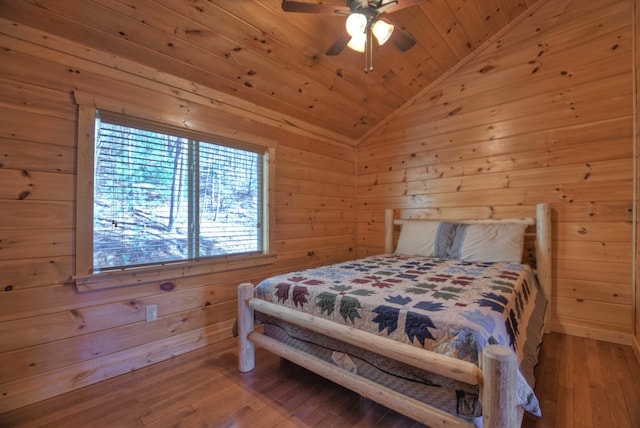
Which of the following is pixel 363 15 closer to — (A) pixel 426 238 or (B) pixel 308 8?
(B) pixel 308 8

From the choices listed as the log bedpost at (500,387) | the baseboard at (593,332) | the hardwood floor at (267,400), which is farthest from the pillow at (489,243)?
the log bedpost at (500,387)

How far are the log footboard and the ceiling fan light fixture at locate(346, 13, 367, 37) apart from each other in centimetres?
169

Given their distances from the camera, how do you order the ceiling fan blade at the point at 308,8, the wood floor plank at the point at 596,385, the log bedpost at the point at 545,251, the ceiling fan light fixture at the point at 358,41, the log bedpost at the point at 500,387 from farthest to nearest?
the log bedpost at the point at 545,251, the ceiling fan light fixture at the point at 358,41, the ceiling fan blade at the point at 308,8, the wood floor plank at the point at 596,385, the log bedpost at the point at 500,387

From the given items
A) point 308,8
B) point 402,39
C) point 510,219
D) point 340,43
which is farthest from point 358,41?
point 510,219

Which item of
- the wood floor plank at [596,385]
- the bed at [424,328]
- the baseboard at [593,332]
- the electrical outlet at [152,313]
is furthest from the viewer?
the baseboard at [593,332]

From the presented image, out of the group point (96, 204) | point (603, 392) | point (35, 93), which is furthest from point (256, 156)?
point (603, 392)

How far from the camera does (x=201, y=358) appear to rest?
209 centimetres

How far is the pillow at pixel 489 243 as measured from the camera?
2.48 metres

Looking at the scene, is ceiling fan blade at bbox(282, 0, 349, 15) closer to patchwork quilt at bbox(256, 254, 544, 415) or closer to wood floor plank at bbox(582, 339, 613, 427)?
patchwork quilt at bbox(256, 254, 544, 415)

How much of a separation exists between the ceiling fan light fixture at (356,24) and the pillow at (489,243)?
2012 mm

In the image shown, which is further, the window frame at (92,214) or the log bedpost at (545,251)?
the log bedpost at (545,251)

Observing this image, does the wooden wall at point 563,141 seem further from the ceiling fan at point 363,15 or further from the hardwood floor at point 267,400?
the ceiling fan at point 363,15

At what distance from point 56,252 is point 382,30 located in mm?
2342

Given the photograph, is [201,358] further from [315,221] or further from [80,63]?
[80,63]
